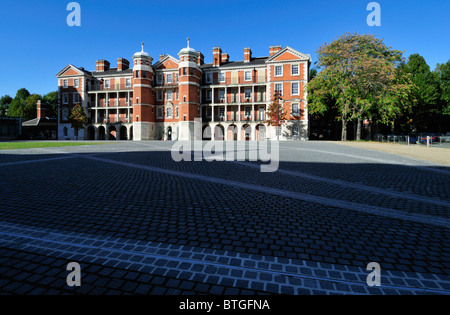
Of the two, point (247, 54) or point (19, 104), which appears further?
point (19, 104)

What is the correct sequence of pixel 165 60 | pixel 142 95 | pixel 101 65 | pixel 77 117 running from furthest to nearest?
pixel 101 65
pixel 165 60
pixel 77 117
pixel 142 95

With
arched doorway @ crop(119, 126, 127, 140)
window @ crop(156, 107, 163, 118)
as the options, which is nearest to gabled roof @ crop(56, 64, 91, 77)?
arched doorway @ crop(119, 126, 127, 140)

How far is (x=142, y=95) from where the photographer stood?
47719mm

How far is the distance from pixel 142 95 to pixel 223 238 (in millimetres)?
48572

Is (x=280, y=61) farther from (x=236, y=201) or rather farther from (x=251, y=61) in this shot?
(x=236, y=201)

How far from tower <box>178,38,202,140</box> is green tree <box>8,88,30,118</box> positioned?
5178 cm

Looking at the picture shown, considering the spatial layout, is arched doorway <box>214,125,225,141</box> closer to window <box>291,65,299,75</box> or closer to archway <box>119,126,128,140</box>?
window <box>291,65,299,75</box>

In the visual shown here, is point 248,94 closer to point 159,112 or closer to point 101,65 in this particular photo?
point 159,112

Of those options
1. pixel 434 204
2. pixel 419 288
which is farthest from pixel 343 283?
pixel 434 204

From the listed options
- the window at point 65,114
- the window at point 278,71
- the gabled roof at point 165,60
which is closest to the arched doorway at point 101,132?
the window at point 65,114

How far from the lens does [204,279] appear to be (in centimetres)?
251

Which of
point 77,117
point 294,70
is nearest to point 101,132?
point 77,117
